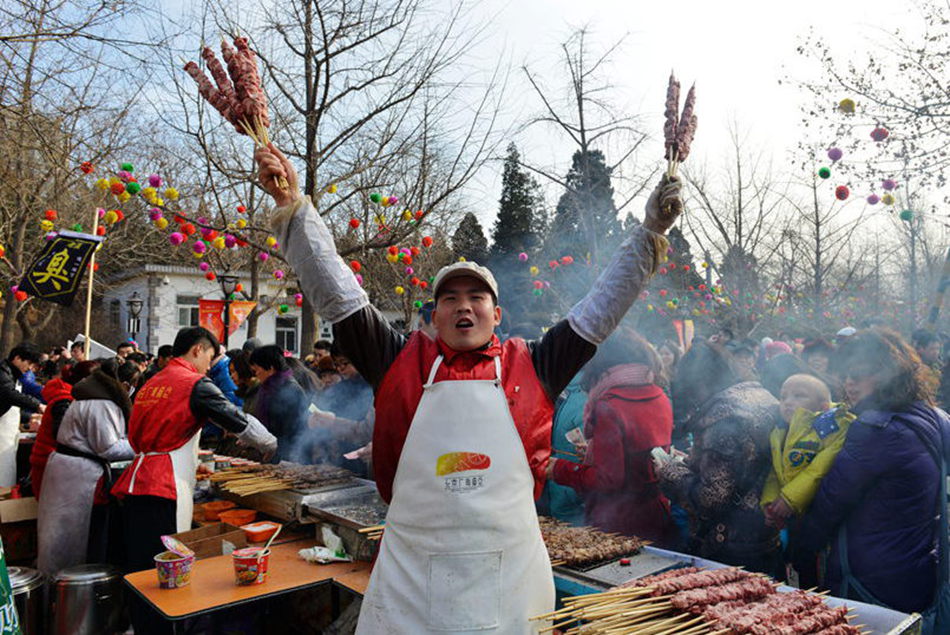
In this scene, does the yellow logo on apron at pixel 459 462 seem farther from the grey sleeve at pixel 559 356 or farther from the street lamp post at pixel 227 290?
the street lamp post at pixel 227 290

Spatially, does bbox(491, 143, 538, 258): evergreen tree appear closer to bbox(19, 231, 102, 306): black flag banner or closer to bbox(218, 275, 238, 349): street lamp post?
bbox(218, 275, 238, 349): street lamp post

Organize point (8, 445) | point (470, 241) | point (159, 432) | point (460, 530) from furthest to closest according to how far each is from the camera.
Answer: point (470, 241), point (8, 445), point (159, 432), point (460, 530)

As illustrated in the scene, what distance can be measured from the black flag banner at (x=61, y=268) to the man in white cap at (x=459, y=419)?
8037 millimetres

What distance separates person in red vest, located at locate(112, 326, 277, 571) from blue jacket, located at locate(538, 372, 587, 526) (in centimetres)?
229

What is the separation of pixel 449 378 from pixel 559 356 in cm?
45

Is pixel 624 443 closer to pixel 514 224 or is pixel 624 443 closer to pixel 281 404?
pixel 281 404

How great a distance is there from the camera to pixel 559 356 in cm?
251

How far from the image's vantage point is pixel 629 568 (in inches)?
125

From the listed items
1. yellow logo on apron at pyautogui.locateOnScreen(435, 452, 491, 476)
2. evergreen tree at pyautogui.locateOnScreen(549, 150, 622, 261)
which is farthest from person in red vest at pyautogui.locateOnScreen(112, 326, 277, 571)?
evergreen tree at pyautogui.locateOnScreen(549, 150, 622, 261)

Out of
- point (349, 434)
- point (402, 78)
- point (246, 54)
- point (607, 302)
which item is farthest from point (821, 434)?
point (402, 78)

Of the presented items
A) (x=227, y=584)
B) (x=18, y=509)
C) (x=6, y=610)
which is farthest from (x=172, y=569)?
(x=18, y=509)

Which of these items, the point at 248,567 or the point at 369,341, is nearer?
the point at 369,341

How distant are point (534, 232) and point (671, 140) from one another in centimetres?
3004

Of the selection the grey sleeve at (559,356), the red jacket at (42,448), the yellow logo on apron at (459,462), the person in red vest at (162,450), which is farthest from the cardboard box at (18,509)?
the grey sleeve at (559,356)
